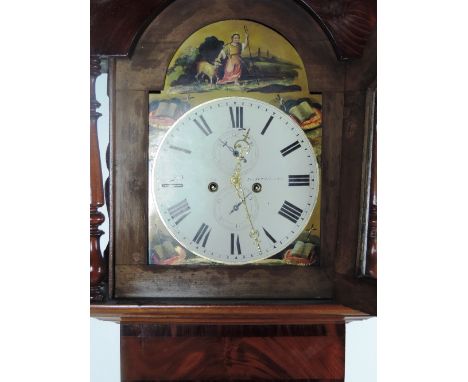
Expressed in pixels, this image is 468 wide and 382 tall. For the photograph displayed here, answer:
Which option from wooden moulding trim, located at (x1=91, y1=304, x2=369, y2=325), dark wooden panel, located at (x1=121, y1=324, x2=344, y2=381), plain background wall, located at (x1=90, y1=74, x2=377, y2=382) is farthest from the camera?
plain background wall, located at (x1=90, y1=74, x2=377, y2=382)

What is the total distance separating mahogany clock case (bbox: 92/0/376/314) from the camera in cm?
136

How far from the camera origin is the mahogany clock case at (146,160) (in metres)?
1.36

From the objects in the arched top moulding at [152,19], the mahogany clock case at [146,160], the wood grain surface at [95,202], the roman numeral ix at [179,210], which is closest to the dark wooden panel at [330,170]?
the mahogany clock case at [146,160]

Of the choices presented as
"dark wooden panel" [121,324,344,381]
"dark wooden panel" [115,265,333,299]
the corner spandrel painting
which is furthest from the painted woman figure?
"dark wooden panel" [121,324,344,381]

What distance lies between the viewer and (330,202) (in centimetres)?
138

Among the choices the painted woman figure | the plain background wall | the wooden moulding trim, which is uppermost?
the painted woman figure

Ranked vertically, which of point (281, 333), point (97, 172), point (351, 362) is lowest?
point (351, 362)

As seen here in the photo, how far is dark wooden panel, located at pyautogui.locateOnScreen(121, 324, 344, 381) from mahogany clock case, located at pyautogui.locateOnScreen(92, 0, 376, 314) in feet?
0.33

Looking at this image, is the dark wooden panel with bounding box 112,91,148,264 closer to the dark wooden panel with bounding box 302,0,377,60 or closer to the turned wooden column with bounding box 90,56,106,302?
the turned wooden column with bounding box 90,56,106,302

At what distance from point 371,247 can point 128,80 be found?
59cm

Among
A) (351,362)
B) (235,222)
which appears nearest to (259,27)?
(235,222)

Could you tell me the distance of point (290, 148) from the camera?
1.38 meters

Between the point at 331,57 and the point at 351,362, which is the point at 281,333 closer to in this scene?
the point at 351,362

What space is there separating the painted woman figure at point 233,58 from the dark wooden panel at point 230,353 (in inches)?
20.3
